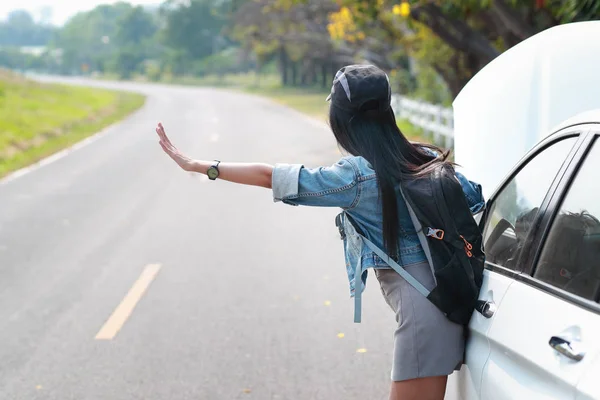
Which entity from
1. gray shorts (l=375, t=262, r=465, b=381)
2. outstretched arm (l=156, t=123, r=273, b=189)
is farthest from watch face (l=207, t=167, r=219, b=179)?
gray shorts (l=375, t=262, r=465, b=381)

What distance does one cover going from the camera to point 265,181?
2.98 m

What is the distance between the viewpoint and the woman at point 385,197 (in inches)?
112

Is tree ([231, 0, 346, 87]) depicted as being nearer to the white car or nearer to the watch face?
the white car

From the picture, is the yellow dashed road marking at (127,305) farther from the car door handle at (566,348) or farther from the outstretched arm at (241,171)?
the car door handle at (566,348)

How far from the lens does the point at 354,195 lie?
2.86 m

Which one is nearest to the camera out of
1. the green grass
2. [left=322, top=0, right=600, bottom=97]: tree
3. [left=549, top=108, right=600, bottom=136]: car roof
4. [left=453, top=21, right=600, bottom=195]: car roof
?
[left=549, top=108, right=600, bottom=136]: car roof

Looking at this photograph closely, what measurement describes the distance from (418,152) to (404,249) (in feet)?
1.13

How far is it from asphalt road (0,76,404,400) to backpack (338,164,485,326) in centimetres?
210

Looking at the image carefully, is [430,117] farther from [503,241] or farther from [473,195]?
[503,241]

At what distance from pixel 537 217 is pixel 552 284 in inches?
12.9

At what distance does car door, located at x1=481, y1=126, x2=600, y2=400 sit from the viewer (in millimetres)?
2182

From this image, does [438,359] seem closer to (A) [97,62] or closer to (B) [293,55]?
(B) [293,55]

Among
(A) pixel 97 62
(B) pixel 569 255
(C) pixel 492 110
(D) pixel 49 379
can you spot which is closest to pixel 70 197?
(D) pixel 49 379

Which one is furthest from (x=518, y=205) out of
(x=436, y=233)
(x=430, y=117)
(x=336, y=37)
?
(x=336, y=37)
